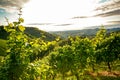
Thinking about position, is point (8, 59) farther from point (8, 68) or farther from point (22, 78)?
point (22, 78)

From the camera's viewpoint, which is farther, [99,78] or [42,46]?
[99,78]

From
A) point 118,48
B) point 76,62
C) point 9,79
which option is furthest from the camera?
point 118,48

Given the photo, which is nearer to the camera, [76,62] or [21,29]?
[21,29]

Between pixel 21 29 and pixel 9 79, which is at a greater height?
pixel 21 29

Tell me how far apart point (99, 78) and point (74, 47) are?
11590mm

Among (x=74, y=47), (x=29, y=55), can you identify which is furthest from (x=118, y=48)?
(x=29, y=55)

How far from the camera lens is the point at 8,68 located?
50.3ft

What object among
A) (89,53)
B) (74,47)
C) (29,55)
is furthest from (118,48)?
(29,55)

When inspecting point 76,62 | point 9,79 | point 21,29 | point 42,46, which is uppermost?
point 21,29

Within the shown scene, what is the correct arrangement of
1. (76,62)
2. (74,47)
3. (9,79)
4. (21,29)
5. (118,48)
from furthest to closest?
(118,48) → (74,47) → (76,62) → (9,79) → (21,29)

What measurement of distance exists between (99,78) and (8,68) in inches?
1995

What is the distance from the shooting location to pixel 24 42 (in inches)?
586

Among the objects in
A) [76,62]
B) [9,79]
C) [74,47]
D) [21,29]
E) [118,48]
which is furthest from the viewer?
[118,48]

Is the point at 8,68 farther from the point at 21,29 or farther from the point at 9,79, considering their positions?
the point at 21,29
